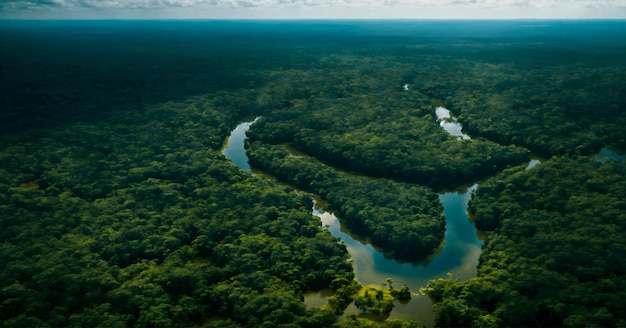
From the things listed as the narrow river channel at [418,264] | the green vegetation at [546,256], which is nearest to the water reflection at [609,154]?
the green vegetation at [546,256]

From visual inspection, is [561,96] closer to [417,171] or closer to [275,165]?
[417,171]

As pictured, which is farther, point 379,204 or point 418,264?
point 379,204

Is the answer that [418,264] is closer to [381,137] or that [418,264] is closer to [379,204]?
[379,204]

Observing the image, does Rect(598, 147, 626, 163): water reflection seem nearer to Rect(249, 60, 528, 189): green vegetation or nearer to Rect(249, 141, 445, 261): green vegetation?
Rect(249, 60, 528, 189): green vegetation

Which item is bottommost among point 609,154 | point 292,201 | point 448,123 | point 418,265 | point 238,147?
point 418,265

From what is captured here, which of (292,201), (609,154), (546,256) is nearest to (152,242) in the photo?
(292,201)

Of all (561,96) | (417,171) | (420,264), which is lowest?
(420,264)

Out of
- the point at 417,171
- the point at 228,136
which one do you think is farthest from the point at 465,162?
the point at 228,136
